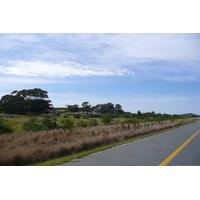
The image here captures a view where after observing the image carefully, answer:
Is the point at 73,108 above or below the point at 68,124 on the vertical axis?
above

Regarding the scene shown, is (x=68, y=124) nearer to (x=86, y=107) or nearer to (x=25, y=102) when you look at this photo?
(x=25, y=102)

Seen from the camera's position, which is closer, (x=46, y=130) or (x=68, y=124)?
(x=46, y=130)

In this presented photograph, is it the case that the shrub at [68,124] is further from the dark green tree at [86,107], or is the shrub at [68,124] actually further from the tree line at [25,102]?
the dark green tree at [86,107]

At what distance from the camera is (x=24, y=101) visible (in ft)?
98.4

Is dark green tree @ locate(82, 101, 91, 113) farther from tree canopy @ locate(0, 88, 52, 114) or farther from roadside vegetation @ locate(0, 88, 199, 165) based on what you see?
tree canopy @ locate(0, 88, 52, 114)

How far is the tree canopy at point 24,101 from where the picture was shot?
2938cm

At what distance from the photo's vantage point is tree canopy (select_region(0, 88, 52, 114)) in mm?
29375

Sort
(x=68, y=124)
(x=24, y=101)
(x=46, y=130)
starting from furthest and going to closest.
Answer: (x=24, y=101) → (x=68, y=124) → (x=46, y=130)

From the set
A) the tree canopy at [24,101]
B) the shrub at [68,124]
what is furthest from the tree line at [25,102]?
the shrub at [68,124]

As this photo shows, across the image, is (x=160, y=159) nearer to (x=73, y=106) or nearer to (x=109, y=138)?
(x=109, y=138)

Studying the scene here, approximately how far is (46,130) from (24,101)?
13.1 m

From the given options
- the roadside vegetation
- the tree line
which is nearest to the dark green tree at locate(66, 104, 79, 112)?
the roadside vegetation

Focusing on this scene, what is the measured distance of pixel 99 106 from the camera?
78.5m

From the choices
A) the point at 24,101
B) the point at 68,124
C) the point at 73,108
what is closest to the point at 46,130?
the point at 68,124
